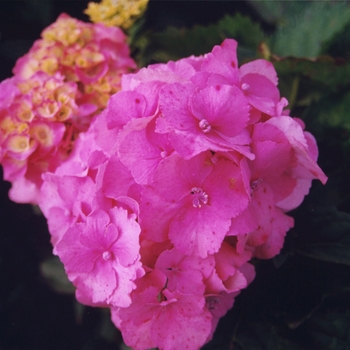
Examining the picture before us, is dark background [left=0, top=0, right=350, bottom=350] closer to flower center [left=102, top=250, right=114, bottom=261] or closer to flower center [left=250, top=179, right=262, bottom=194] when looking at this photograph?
flower center [left=250, top=179, right=262, bottom=194]

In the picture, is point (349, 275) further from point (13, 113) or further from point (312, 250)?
point (13, 113)

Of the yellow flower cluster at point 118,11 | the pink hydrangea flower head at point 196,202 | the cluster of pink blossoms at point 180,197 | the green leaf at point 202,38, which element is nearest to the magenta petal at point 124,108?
the cluster of pink blossoms at point 180,197

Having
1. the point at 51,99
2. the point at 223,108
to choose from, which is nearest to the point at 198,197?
the point at 223,108

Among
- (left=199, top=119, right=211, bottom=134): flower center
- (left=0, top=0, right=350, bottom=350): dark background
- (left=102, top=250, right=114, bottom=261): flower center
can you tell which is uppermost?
(left=199, top=119, right=211, bottom=134): flower center

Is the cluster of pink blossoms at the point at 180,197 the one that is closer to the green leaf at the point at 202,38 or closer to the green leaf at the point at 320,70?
the green leaf at the point at 320,70

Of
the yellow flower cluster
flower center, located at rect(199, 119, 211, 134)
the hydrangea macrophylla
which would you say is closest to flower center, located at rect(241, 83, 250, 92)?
flower center, located at rect(199, 119, 211, 134)

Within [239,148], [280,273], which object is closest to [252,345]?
[280,273]

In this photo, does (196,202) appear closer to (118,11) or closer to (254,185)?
(254,185)
